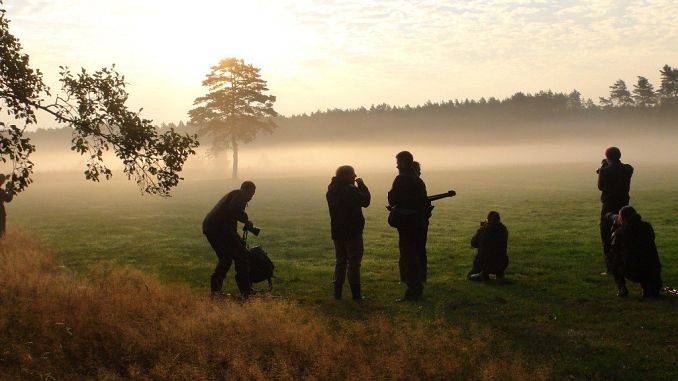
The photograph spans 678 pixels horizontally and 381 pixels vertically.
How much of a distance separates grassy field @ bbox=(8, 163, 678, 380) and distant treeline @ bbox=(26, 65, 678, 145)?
79.0 metres

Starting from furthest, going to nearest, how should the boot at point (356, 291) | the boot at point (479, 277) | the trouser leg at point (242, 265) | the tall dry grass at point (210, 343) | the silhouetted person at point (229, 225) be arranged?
the boot at point (479, 277) → the boot at point (356, 291) → the trouser leg at point (242, 265) → the silhouetted person at point (229, 225) → the tall dry grass at point (210, 343)

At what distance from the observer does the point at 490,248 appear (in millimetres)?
11602

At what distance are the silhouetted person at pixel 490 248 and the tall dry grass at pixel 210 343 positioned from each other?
11.5 feet

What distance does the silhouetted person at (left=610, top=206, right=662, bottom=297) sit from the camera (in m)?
9.43

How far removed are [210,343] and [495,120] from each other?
123m

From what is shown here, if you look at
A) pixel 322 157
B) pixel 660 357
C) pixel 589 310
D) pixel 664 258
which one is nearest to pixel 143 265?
pixel 589 310

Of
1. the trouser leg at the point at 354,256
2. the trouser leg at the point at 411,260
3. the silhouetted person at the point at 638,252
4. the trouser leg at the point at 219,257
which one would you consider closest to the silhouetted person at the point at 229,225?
the trouser leg at the point at 219,257

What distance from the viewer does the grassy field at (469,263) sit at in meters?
7.68

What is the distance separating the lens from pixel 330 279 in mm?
12570

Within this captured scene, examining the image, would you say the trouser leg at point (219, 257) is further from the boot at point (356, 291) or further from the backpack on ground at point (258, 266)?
the boot at point (356, 291)

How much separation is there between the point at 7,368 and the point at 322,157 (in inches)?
3607

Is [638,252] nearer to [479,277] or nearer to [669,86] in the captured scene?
[479,277]

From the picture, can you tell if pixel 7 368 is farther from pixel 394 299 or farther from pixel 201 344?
pixel 394 299

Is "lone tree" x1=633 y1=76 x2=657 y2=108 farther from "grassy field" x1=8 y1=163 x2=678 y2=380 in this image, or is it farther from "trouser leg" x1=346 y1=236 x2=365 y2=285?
"trouser leg" x1=346 y1=236 x2=365 y2=285
